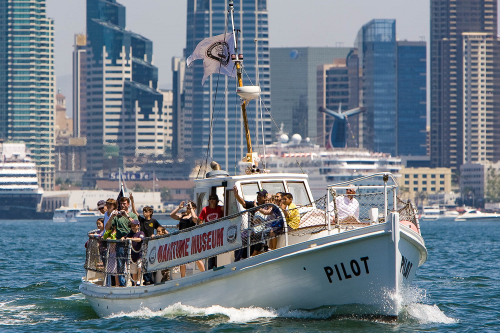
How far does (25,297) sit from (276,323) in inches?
432

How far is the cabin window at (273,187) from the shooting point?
19969 mm

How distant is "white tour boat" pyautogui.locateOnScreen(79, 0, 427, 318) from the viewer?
1731cm

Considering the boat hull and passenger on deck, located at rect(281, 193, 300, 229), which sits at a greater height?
passenger on deck, located at rect(281, 193, 300, 229)

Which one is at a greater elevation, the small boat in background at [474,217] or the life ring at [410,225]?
the life ring at [410,225]

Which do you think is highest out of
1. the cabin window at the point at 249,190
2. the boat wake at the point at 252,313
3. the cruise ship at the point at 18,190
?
the cabin window at the point at 249,190

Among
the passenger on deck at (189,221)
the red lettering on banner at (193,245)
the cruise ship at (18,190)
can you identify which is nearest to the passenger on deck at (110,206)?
the passenger on deck at (189,221)

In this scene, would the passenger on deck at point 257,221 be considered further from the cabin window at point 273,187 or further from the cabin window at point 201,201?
the cabin window at point 201,201

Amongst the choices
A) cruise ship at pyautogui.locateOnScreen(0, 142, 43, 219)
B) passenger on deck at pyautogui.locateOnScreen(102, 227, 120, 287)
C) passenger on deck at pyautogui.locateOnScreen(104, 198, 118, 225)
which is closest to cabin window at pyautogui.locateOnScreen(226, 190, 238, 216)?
passenger on deck at pyautogui.locateOnScreen(104, 198, 118, 225)

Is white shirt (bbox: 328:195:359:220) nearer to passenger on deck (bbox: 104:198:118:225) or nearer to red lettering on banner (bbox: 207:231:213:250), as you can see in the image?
red lettering on banner (bbox: 207:231:213:250)

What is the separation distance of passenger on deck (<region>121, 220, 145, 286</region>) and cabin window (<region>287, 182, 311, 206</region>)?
3551 millimetres

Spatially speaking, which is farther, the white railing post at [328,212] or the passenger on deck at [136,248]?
the passenger on deck at [136,248]

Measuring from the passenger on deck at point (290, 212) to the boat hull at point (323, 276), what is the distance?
719 mm

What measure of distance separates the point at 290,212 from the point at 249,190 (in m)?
1.94

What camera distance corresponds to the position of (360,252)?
17.3m
